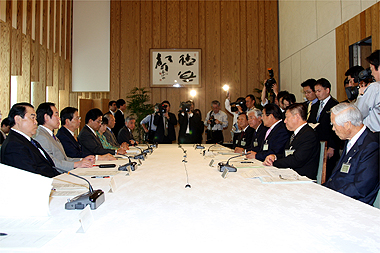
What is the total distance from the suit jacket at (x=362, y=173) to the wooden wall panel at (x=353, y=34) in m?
2.98

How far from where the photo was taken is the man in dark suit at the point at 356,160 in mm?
1830

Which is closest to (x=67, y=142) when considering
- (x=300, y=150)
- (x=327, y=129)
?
(x=300, y=150)

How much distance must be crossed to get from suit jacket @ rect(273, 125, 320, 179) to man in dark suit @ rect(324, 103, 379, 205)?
1.76 ft

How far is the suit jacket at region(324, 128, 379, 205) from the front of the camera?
1827mm

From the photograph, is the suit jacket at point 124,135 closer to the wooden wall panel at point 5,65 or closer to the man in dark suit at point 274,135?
the wooden wall panel at point 5,65

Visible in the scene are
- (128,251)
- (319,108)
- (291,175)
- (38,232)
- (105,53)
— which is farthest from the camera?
(105,53)

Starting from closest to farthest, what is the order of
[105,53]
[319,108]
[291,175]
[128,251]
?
1. [128,251]
2. [291,175]
3. [319,108]
4. [105,53]

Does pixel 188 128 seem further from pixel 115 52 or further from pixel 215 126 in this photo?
pixel 115 52

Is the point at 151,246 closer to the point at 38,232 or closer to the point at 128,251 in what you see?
the point at 128,251

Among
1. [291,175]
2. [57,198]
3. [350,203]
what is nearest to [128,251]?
[57,198]

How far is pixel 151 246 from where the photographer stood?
38.4 inches

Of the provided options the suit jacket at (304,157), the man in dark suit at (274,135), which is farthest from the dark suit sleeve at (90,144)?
the suit jacket at (304,157)

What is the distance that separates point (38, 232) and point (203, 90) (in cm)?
776

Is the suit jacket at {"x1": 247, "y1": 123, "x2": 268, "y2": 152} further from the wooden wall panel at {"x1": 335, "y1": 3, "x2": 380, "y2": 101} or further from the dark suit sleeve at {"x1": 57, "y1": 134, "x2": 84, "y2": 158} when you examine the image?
the dark suit sleeve at {"x1": 57, "y1": 134, "x2": 84, "y2": 158}
